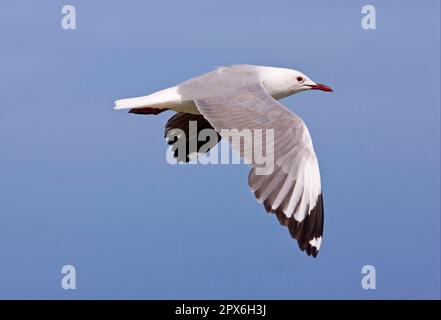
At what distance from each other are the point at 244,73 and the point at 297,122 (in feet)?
2.62

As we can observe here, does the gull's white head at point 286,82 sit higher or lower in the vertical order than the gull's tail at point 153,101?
higher

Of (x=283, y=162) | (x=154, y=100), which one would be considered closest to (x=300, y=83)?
(x=154, y=100)

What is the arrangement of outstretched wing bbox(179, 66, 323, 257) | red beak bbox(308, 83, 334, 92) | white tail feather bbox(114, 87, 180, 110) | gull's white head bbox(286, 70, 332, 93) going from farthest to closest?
red beak bbox(308, 83, 334, 92) → gull's white head bbox(286, 70, 332, 93) → white tail feather bbox(114, 87, 180, 110) → outstretched wing bbox(179, 66, 323, 257)

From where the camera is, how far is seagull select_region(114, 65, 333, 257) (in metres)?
7.33

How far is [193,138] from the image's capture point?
8945mm

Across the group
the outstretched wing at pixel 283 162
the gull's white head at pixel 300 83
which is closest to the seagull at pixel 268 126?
the outstretched wing at pixel 283 162

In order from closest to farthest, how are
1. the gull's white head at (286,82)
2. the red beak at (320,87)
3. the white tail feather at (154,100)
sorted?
1. the white tail feather at (154,100)
2. the gull's white head at (286,82)
3. the red beak at (320,87)

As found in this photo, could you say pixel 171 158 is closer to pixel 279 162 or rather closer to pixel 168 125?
pixel 168 125

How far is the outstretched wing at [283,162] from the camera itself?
24.0 ft

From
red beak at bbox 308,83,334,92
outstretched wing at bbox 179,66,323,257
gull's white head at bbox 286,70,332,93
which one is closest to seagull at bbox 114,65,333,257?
outstretched wing at bbox 179,66,323,257

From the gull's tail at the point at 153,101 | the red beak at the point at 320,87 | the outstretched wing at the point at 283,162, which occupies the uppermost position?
the red beak at the point at 320,87

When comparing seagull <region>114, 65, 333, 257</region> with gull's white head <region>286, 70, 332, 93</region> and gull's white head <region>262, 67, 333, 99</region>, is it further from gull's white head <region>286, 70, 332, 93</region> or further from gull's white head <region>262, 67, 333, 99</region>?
A: gull's white head <region>286, 70, 332, 93</region>

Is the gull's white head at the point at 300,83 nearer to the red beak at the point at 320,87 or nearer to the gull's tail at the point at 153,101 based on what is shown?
the red beak at the point at 320,87

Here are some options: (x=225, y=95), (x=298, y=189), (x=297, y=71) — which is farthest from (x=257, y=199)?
(x=297, y=71)
